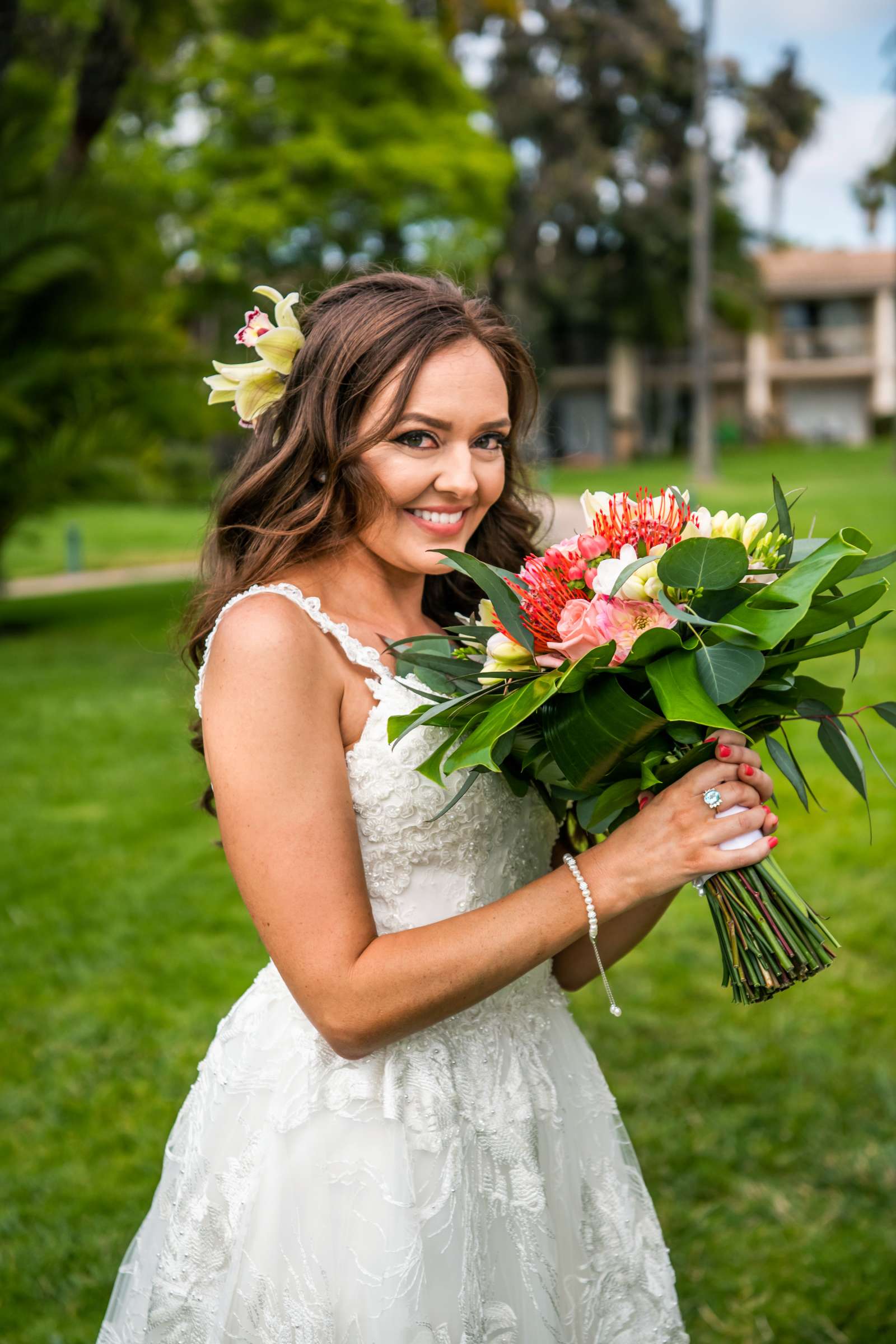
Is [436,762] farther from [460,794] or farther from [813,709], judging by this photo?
[813,709]

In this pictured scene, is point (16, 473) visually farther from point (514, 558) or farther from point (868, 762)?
point (514, 558)

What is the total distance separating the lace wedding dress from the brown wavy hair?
0.21 metres

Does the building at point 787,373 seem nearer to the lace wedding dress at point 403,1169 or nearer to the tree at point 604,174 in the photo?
the tree at point 604,174

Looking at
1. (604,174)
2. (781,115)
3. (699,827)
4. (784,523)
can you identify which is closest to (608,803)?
(699,827)

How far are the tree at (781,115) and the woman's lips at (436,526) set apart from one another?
123 ft

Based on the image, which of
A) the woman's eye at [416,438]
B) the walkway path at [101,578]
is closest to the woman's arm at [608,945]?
the woman's eye at [416,438]

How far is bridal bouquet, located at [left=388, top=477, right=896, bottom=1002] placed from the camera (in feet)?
5.24

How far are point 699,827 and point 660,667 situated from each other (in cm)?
25

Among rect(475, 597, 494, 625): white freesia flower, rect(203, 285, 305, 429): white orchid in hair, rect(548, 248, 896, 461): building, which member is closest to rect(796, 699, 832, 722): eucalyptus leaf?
rect(475, 597, 494, 625): white freesia flower

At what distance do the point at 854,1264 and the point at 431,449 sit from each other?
99.8 inches

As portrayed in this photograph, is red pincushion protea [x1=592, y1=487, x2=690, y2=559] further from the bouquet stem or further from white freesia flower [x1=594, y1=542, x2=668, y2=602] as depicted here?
the bouquet stem

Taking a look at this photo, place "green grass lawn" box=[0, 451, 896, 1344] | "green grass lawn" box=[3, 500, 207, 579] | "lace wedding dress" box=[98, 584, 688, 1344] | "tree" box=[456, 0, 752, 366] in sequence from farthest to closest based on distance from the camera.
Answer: "tree" box=[456, 0, 752, 366]
"green grass lawn" box=[3, 500, 207, 579]
"green grass lawn" box=[0, 451, 896, 1344]
"lace wedding dress" box=[98, 584, 688, 1344]

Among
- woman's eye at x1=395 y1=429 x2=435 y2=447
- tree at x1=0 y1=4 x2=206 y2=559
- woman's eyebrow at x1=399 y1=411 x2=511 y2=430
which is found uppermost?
woman's eyebrow at x1=399 y1=411 x2=511 y2=430

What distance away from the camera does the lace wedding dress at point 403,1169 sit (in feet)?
6.12
